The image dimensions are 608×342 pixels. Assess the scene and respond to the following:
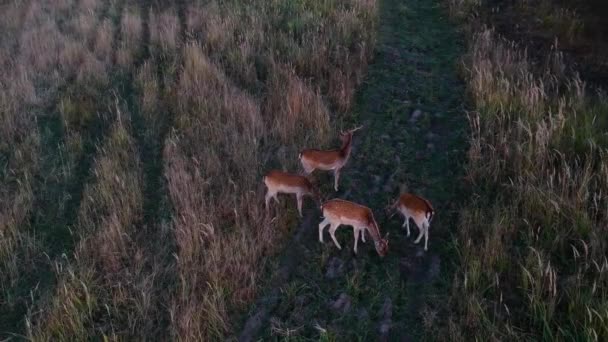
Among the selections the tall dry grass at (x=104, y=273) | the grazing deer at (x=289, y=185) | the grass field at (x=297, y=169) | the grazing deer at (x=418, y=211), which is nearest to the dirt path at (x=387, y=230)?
the grass field at (x=297, y=169)

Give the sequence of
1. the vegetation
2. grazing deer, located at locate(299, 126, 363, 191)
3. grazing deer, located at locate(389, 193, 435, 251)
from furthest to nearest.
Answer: grazing deer, located at locate(299, 126, 363, 191)
grazing deer, located at locate(389, 193, 435, 251)
the vegetation

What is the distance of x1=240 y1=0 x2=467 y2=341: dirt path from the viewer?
4.51 m

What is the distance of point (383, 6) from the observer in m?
12.0

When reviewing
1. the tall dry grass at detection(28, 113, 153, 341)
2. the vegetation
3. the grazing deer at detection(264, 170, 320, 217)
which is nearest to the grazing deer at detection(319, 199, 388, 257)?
the grazing deer at detection(264, 170, 320, 217)

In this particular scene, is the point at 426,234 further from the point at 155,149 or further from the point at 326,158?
the point at 155,149

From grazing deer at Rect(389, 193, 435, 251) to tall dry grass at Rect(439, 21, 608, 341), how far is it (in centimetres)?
36

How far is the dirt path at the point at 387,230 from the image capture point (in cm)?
451

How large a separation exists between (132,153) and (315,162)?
260cm

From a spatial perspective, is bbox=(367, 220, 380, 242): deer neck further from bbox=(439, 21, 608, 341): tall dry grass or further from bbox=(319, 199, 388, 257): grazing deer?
bbox=(439, 21, 608, 341): tall dry grass

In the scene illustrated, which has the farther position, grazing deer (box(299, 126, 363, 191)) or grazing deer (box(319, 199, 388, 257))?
grazing deer (box(299, 126, 363, 191))

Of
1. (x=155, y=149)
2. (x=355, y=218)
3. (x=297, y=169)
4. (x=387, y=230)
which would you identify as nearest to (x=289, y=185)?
(x=355, y=218)

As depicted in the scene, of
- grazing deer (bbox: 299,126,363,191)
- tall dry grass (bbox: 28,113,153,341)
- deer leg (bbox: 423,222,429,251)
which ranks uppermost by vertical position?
grazing deer (bbox: 299,126,363,191)

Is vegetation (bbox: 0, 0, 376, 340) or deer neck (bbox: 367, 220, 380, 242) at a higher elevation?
deer neck (bbox: 367, 220, 380, 242)

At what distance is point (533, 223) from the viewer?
4.98m
